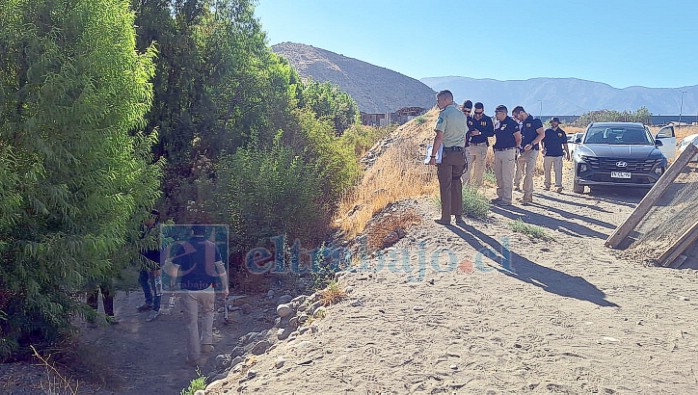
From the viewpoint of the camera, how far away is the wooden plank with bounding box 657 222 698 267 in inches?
278

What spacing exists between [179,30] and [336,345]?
35.9ft

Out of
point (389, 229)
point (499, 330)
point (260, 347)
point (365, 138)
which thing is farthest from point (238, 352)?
point (365, 138)

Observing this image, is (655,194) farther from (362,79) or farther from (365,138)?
(362,79)

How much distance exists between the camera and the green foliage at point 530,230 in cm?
828

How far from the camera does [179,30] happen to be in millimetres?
13602

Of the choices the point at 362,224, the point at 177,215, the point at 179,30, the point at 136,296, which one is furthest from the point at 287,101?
the point at 136,296

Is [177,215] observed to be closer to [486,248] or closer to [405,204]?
[405,204]

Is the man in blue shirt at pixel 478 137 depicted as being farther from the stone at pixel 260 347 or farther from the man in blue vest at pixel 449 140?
the stone at pixel 260 347

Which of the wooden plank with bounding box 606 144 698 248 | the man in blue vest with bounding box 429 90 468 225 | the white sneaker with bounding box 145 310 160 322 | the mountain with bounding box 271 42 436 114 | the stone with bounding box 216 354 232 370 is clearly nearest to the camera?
the stone with bounding box 216 354 232 370

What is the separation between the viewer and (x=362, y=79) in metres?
116

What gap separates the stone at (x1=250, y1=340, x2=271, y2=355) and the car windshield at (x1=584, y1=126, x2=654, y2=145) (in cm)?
999

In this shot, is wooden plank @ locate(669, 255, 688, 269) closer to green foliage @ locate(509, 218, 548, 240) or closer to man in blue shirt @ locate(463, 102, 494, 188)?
green foliage @ locate(509, 218, 548, 240)

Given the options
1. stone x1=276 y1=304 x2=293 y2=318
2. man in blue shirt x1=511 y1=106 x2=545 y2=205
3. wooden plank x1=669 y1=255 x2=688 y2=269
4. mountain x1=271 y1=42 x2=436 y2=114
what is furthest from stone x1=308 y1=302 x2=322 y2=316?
mountain x1=271 y1=42 x2=436 y2=114

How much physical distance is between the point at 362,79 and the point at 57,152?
371ft
